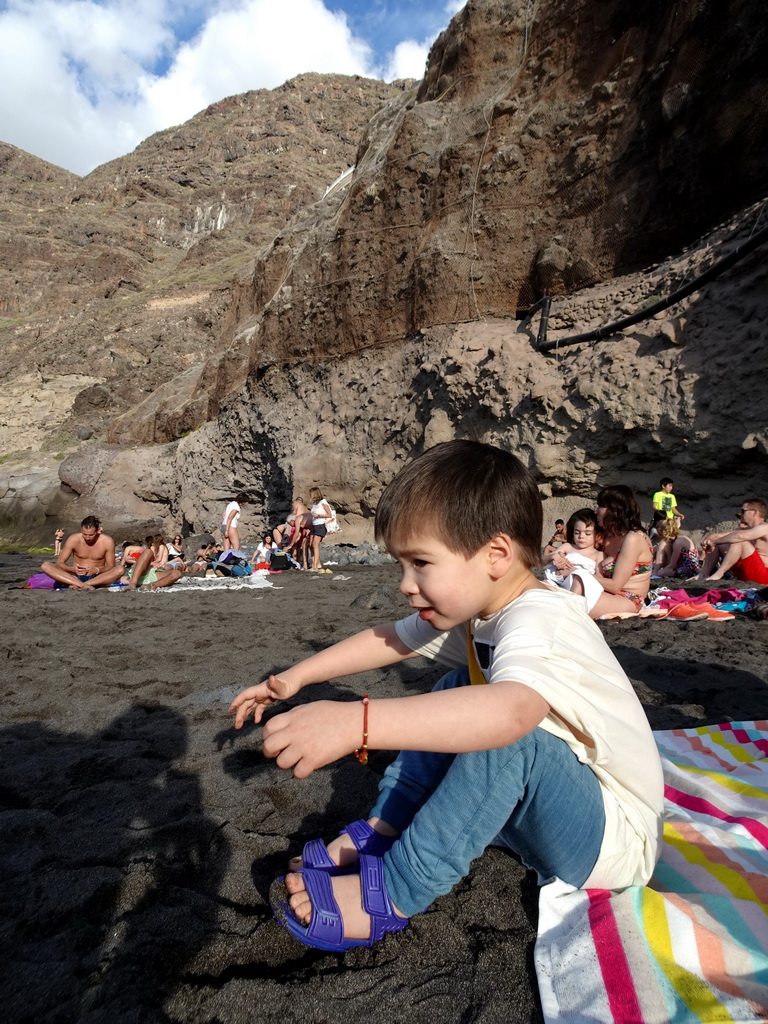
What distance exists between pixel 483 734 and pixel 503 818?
0.26 metres

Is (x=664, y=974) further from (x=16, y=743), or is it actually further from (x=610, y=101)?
(x=610, y=101)

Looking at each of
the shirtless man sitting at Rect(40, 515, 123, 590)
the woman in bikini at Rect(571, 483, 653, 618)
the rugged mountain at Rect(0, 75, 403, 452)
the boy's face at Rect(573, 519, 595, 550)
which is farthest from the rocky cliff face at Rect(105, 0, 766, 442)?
the rugged mountain at Rect(0, 75, 403, 452)

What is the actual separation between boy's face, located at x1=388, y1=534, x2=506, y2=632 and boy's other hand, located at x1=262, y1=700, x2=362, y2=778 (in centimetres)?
32

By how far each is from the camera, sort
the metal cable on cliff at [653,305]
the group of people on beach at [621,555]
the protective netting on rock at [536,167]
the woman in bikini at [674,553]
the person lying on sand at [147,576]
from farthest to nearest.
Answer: the protective netting on rock at [536,167], the person lying on sand at [147,576], the metal cable on cliff at [653,305], the woman in bikini at [674,553], the group of people on beach at [621,555]

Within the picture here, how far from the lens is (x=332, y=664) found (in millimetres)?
1574

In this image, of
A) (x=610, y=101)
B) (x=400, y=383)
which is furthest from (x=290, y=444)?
(x=610, y=101)

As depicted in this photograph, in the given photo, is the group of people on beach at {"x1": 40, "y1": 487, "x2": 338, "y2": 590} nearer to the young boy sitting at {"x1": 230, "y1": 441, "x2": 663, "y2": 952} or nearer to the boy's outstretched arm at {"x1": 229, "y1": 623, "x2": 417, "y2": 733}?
the boy's outstretched arm at {"x1": 229, "y1": 623, "x2": 417, "y2": 733}

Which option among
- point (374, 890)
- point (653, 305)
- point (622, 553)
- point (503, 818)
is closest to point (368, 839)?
point (374, 890)

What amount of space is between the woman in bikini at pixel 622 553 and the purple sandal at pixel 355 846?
2893mm

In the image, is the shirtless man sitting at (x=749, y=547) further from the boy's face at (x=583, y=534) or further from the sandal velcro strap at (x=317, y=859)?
the sandal velcro strap at (x=317, y=859)

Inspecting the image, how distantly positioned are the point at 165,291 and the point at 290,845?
38030 millimetres

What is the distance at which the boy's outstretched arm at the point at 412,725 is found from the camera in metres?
1.05

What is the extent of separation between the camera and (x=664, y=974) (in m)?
1.10

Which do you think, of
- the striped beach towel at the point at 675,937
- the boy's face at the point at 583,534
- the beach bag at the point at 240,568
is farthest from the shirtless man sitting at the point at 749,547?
the beach bag at the point at 240,568
